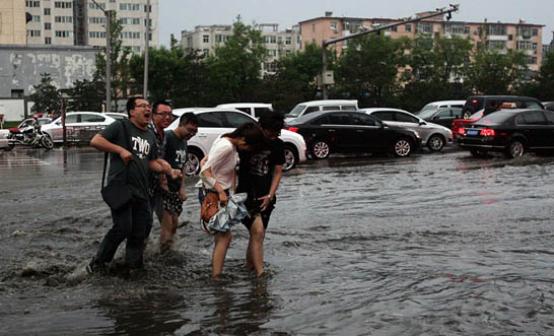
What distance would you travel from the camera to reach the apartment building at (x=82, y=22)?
448 ft

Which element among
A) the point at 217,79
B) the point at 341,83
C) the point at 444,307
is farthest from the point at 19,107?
the point at 444,307

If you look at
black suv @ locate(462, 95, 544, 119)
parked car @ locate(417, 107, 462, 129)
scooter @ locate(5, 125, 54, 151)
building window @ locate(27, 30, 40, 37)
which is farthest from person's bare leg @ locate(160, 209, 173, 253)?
building window @ locate(27, 30, 40, 37)

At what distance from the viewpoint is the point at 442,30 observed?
143 m

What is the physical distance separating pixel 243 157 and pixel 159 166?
0.78 m

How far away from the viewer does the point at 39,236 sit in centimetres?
985

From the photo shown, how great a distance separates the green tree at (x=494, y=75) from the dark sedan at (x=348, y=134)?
141 ft

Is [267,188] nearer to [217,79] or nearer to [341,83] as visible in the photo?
[217,79]

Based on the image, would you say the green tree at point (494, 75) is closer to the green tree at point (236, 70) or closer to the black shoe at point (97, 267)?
the green tree at point (236, 70)

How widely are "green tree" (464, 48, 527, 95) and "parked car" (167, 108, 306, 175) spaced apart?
157 feet

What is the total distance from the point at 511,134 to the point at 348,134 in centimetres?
466

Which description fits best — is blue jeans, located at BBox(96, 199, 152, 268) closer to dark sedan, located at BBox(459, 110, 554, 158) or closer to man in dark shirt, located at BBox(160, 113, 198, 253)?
man in dark shirt, located at BBox(160, 113, 198, 253)

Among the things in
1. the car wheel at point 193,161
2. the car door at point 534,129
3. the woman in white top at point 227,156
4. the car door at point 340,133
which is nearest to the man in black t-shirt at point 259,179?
the woman in white top at point 227,156

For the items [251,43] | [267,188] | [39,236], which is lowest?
[39,236]

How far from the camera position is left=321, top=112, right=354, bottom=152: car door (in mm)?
23469
